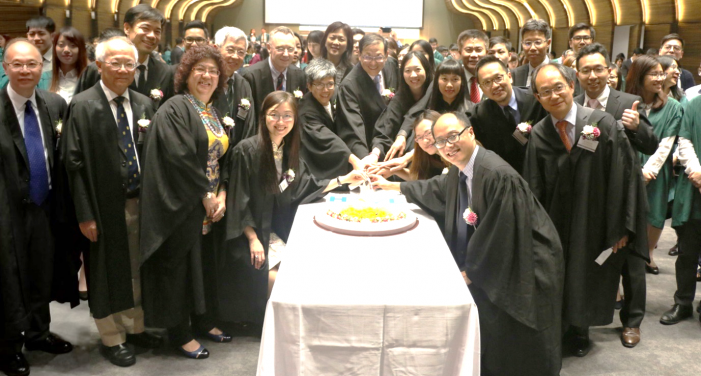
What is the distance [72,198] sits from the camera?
11.5 ft

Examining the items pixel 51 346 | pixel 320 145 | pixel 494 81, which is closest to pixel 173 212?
pixel 51 346

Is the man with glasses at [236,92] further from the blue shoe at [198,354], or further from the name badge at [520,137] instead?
the name badge at [520,137]

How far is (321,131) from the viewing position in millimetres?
4500

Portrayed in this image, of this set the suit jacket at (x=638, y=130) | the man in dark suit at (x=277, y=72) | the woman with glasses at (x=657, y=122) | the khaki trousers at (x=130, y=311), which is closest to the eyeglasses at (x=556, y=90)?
the suit jacket at (x=638, y=130)

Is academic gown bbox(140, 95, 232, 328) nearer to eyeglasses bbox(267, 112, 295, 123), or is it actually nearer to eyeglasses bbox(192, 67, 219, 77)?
eyeglasses bbox(192, 67, 219, 77)

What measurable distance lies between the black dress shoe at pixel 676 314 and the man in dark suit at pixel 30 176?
4059 mm

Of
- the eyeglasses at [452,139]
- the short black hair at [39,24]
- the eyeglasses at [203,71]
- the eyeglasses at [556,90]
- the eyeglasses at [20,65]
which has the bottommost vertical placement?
the eyeglasses at [452,139]

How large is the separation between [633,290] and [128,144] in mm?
3255

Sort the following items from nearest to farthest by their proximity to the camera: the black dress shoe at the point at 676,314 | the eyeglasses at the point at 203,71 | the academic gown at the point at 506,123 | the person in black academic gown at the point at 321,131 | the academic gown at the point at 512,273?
the academic gown at the point at 512,273 → the eyeglasses at the point at 203,71 → the academic gown at the point at 506,123 → the black dress shoe at the point at 676,314 → the person in black academic gown at the point at 321,131

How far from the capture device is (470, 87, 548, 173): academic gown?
3.97 m

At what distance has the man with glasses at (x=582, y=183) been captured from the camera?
3488 millimetres

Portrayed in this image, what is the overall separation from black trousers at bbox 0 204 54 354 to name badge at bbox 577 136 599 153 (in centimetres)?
311

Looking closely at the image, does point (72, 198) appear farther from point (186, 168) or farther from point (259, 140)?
point (259, 140)

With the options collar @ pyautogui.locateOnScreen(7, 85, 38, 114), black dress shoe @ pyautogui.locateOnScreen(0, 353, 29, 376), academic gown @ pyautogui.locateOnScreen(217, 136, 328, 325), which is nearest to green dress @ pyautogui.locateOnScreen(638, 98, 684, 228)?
academic gown @ pyautogui.locateOnScreen(217, 136, 328, 325)
